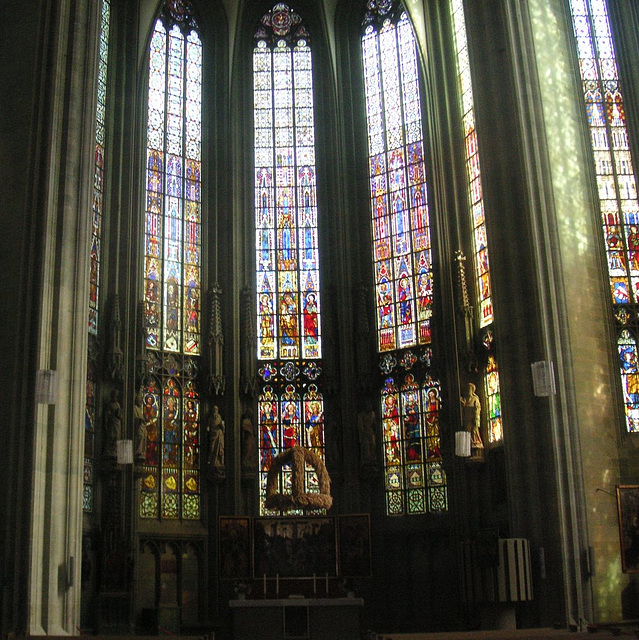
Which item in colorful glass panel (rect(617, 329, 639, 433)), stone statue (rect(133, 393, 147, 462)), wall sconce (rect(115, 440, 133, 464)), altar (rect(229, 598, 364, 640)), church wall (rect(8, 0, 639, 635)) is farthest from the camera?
stone statue (rect(133, 393, 147, 462))

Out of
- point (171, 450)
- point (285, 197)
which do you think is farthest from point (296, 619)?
point (285, 197)

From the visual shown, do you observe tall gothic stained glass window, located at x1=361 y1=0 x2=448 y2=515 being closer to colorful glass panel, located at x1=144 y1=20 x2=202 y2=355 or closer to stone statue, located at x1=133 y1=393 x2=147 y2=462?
colorful glass panel, located at x1=144 y1=20 x2=202 y2=355

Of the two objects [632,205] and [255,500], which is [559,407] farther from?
[255,500]

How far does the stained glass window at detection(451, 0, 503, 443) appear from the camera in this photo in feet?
78.3

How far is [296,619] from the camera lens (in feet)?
66.5

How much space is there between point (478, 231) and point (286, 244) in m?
5.83

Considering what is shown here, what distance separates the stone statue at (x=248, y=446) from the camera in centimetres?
2600

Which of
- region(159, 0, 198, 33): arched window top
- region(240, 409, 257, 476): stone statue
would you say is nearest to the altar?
region(240, 409, 257, 476): stone statue

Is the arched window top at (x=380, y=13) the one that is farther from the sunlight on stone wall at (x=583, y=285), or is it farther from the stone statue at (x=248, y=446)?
the stone statue at (x=248, y=446)

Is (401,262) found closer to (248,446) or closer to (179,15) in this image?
(248,446)

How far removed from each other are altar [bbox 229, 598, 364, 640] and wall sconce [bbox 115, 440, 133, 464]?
4.62m

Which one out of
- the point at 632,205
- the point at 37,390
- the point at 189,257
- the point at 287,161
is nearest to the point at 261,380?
the point at 189,257

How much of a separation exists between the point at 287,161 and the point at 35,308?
423 inches

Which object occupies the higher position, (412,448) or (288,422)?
(288,422)
